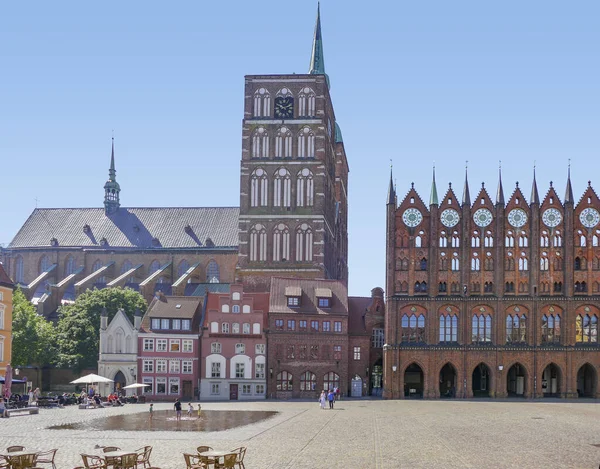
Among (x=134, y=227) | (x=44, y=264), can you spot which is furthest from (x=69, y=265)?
(x=134, y=227)

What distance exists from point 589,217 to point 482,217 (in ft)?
34.5

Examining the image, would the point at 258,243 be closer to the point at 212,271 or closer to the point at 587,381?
the point at 212,271

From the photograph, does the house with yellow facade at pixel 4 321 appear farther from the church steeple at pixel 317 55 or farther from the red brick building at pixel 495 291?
the church steeple at pixel 317 55

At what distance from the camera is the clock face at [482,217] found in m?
89.0

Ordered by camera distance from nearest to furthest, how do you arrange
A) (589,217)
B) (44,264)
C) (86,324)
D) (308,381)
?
(589,217), (308,381), (86,324), (44,264)

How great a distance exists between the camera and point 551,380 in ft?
297

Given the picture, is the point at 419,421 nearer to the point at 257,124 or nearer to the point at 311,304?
the point at 311,304

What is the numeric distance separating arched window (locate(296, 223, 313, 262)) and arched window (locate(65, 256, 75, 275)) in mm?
36476

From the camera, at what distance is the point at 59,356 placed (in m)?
97.1

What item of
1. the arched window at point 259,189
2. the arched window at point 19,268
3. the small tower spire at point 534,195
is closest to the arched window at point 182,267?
the arched window at point 259,189

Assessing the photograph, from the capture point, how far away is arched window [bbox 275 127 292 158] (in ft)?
355

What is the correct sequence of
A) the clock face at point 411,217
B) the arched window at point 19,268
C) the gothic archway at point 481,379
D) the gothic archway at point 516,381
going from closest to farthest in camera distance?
the clock face at point 411,217 < the gothic archway at point 516,381 < the gothic archway at point 481,379 < the arched window at point 19,268

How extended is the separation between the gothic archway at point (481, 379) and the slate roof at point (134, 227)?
3802 centimetres

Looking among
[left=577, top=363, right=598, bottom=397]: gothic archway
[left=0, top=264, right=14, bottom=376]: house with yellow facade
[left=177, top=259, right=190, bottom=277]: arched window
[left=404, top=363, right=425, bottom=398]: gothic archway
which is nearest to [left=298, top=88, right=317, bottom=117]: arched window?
[left=177, top=259, right=190, bottom=277]: arched window
